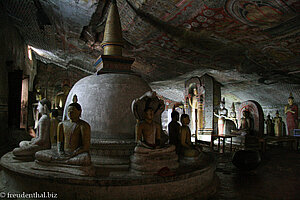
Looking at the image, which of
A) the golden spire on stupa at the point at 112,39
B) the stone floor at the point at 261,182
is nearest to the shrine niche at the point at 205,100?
the stone floor at the point at 261,182

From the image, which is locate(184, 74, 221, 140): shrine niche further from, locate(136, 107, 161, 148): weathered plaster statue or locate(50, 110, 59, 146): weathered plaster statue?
locate(50, 110, 59, 146): weathered plaster statue

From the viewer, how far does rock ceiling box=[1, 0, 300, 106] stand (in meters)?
6.76

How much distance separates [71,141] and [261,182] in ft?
13.3

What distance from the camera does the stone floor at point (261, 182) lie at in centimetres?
380

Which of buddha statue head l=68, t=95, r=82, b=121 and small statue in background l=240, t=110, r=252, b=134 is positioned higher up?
buddha statue head l=68, t=95, r=82, b=121

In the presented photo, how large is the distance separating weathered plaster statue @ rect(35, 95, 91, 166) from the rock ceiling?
207 inches

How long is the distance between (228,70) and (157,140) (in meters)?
8.67

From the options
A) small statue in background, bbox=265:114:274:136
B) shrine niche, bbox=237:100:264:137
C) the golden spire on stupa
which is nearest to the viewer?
the golden spire on stupa

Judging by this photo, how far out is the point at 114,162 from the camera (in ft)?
12.3

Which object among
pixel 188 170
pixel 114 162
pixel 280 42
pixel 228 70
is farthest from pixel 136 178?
pixel 228 70

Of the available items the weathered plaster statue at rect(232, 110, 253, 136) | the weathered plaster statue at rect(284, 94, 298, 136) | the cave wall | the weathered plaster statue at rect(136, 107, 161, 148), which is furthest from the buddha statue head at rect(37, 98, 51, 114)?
the weathered plaster statue at rect(284, 94, 298, 136)

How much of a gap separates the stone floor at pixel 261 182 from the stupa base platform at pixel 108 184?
0.40 metres

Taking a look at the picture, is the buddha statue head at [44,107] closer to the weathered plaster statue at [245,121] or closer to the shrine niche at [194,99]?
the weathered plaster statue at [245,121]

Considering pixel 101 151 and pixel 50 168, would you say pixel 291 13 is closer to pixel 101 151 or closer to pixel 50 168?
pixel 101 151
